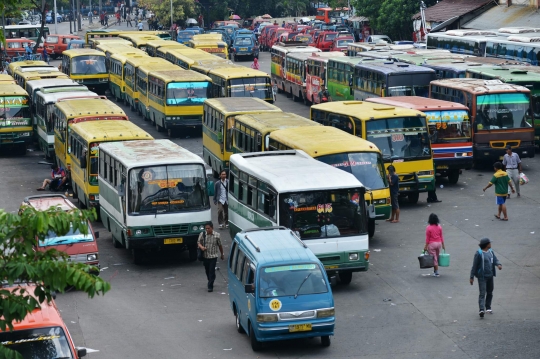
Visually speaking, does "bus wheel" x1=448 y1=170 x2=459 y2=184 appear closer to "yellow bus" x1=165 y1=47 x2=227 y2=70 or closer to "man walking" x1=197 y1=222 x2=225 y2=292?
"man walking" x1=197 y1=222 x2=225 y2=292

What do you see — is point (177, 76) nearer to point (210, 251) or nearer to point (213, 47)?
point (210, 251)

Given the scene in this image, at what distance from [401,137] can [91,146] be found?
8079mm

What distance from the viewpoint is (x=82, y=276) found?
10359 mm

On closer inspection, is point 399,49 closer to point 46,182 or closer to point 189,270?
point 46,182

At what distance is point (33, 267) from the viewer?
1026cm

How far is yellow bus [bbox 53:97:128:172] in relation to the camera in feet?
105

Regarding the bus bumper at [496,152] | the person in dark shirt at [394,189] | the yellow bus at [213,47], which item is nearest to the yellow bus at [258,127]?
the person in dark shirt at [394,189]

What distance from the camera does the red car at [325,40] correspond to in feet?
237

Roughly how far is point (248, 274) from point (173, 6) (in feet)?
268

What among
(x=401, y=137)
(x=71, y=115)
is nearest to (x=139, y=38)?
(x=71, y=115)

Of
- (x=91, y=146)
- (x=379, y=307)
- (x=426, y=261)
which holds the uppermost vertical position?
(x=91, y=146)

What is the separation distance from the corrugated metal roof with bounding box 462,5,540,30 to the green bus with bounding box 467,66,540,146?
22.3m

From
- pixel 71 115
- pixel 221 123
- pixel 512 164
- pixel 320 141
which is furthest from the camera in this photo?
pixel 221 123

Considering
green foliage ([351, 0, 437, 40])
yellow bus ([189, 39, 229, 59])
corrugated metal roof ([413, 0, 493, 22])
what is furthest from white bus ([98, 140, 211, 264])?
green foliage ([351, 0, 437, 40])
